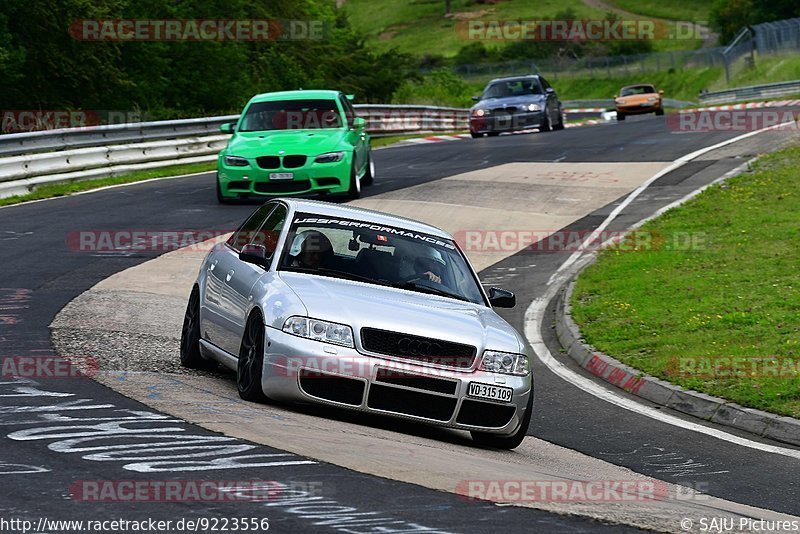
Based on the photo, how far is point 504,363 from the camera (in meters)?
9.25

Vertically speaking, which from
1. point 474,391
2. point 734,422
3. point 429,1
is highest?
point 429,1

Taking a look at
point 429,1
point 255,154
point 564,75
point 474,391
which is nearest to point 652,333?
point 474,391

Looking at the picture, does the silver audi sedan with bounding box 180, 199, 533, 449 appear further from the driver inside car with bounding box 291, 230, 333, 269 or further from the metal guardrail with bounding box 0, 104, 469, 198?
the metal guardrail with bounding box 0, 104, 469, 198

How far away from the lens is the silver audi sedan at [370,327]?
8891mm

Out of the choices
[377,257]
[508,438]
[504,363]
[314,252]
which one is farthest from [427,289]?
[508,438]

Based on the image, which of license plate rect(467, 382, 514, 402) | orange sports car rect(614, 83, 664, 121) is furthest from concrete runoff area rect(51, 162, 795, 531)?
orange sports car rect(614, 83, 664, 121)

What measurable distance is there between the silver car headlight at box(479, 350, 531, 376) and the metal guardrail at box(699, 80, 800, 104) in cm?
4750

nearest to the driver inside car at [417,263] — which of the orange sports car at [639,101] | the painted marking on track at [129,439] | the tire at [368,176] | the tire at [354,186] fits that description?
the painted marking on track at [129,439]

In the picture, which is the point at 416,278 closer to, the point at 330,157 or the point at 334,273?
the point at 334,273

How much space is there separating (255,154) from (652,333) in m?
9.90

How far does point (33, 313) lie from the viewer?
13188mm

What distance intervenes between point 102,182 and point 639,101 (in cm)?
3337

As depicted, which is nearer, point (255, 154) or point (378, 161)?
point (255, 154)

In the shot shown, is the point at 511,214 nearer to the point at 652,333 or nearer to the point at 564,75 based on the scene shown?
the point at 652,333
